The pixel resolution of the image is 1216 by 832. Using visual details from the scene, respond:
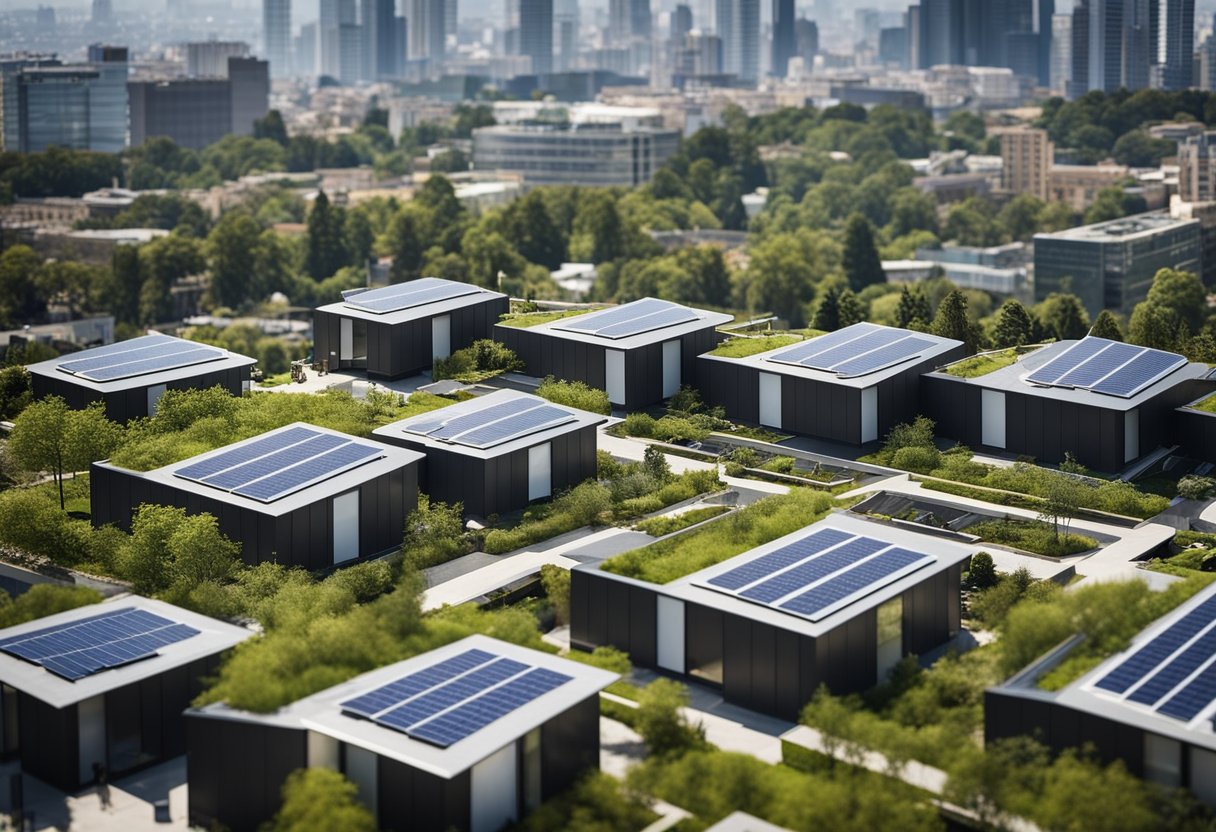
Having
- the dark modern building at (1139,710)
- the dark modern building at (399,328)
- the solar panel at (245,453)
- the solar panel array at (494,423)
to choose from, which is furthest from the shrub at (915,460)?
the dark modern building at (399,328)

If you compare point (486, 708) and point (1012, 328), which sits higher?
point (1012, 328)

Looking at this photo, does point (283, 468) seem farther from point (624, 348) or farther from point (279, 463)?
point (624, 348)

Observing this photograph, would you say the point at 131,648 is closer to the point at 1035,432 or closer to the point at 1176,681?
the point at 1176,681

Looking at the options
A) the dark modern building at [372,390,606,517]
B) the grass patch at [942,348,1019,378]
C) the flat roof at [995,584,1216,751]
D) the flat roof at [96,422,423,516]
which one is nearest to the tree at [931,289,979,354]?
the grass patch at [942,348,1019,378]

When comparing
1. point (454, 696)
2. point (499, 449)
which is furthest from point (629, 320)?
point (454, 696)

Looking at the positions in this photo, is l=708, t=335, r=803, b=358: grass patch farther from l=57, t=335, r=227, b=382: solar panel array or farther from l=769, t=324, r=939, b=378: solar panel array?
l=57, t=335, r=227, b=382: solar panel array

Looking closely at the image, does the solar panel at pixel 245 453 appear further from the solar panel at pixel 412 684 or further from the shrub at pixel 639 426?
the solar panel at pixel 412 684

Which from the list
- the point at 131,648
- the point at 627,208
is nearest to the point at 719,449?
the point at 131,648
